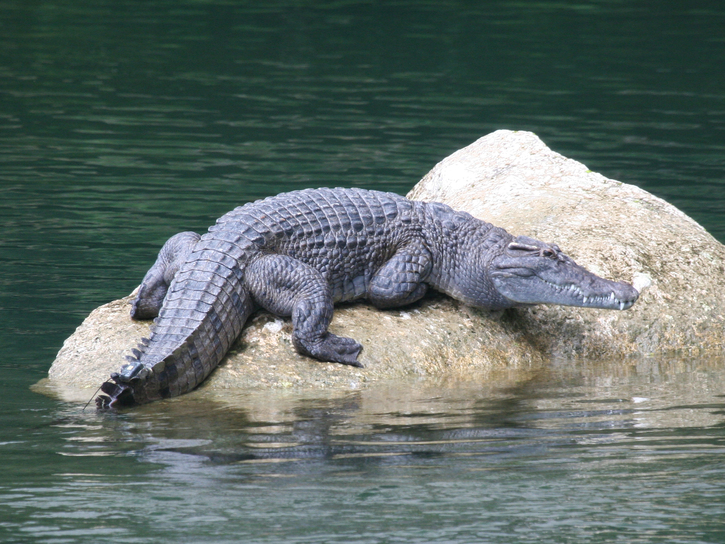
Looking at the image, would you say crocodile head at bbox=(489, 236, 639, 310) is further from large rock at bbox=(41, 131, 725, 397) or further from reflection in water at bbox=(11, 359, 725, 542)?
reflection in water at bbox=(11, 359, 725, 542)

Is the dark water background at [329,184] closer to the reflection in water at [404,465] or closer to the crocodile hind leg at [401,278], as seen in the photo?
the reflection in water at [404,465]

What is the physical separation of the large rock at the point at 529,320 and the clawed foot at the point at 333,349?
0.19ft

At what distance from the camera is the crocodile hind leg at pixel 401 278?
691 centimetres

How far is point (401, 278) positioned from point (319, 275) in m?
0.58

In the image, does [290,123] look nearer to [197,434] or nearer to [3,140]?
[3,140]

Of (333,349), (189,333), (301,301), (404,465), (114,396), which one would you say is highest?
(301,301)

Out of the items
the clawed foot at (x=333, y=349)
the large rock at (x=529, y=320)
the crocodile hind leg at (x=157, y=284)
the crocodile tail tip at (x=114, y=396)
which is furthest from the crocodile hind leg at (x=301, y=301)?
the crocodile tail tip at (x=114, y=396)

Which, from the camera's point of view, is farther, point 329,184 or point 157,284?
point 329,184

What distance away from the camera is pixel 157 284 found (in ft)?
22.7

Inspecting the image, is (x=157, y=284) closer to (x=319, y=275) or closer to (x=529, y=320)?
(x=319, y=275)

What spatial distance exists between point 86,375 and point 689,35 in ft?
65.1

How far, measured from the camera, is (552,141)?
14969 mm

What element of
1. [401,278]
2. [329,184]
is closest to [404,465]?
[401,278]

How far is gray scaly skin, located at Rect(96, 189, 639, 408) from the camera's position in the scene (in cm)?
621
